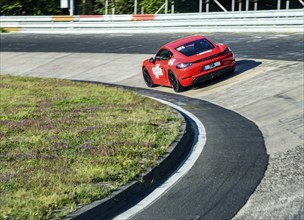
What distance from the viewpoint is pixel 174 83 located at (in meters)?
19.2

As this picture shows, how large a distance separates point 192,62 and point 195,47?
780 mm

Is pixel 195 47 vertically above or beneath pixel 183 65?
above

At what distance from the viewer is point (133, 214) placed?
6.69m

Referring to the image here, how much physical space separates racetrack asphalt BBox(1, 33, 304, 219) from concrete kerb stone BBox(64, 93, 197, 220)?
0.34m

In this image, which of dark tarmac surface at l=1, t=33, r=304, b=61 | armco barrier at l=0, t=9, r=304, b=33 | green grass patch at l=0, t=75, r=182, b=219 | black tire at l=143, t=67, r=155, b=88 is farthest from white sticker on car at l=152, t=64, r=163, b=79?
armco barrier at l=0, t=9, r=304, b=33

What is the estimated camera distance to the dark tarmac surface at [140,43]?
23.4 meters

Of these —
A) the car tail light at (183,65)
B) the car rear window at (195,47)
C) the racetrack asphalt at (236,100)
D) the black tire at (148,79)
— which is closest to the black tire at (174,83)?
the racetrack asphalt at (236,100)

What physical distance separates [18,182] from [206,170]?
8.55ft

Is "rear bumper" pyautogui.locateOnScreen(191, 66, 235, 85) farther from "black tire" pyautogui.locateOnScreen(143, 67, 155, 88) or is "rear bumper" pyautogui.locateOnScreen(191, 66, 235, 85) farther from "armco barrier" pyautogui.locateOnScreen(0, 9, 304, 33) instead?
"armco barrier" pyautogui.locateOnScreen(0, 9, 304, 33)

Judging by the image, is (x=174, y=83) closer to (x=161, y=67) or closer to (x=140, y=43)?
(x=161, y=67)

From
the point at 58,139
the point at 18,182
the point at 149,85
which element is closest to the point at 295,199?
the point at 18,182

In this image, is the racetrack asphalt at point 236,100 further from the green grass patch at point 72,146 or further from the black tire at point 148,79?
the green grass patch at point 72,146

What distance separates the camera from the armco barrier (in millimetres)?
30484

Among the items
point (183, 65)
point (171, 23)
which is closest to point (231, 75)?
point (183, 65)
